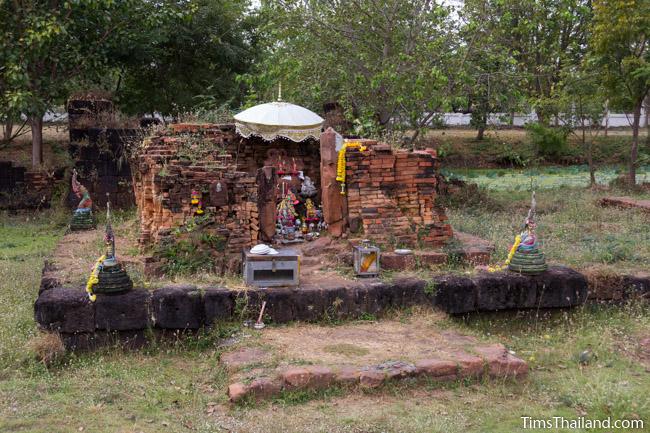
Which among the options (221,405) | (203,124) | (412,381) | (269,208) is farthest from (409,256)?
(203,124)

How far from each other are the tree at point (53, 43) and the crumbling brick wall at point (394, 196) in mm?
7316

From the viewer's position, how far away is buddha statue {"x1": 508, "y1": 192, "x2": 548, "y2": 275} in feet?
22.3

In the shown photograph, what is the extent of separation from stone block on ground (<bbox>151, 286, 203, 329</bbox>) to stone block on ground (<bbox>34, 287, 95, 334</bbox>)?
560 mm

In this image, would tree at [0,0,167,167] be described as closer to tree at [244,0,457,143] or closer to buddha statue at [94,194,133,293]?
tree at [244,0,457,143]

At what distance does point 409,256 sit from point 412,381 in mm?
2362

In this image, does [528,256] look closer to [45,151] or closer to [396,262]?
[396,262]

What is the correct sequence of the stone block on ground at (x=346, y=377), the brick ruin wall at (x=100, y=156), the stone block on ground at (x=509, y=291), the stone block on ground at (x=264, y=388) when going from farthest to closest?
the brick ruin wall at (x=100, y=156) → the stone block on ground at (x=509, y=291) → the stone block on ground at (x=346, y=377) → the stone block on ground at (x=264, y=388)

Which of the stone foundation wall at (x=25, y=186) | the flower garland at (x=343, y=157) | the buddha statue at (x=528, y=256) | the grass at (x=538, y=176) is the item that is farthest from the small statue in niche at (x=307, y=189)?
the grass at (x=538, y=176)

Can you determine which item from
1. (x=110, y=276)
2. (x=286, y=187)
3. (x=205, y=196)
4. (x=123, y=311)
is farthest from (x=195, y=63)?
(x=123, y=311)

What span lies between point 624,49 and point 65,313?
42.2 ft

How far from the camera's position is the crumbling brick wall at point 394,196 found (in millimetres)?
7625

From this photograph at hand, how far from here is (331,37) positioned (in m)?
13.3

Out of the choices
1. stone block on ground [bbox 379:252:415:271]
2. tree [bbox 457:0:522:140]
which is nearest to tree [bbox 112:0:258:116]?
tree [bbox 457:0:522:140]

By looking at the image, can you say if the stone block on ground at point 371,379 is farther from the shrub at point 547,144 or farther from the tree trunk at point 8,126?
the shrub at point 547,144
